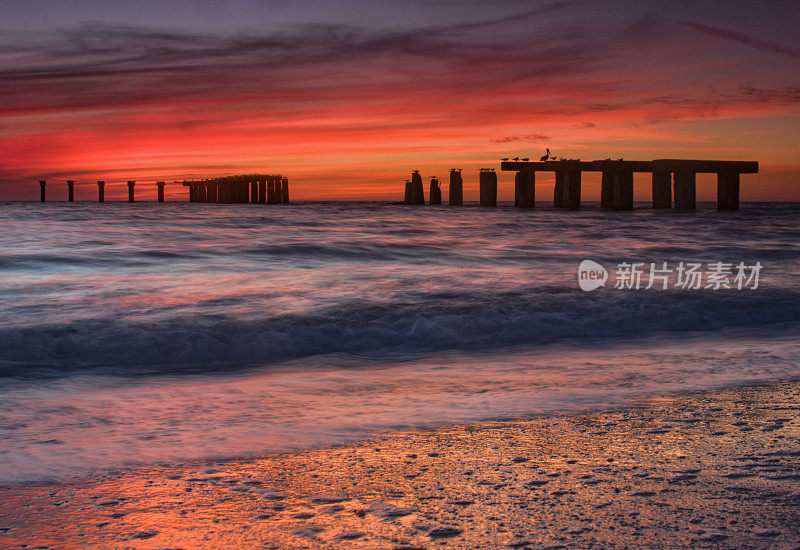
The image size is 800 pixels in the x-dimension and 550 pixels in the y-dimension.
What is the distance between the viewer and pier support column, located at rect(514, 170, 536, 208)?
52.2 m

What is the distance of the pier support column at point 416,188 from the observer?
68300mm

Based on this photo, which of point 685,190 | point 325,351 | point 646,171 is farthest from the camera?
point 646,171

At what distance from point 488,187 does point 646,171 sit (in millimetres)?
13757

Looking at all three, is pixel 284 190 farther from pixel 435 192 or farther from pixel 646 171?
pixel 646 171

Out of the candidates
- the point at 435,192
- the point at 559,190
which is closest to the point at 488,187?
the point at 559,190

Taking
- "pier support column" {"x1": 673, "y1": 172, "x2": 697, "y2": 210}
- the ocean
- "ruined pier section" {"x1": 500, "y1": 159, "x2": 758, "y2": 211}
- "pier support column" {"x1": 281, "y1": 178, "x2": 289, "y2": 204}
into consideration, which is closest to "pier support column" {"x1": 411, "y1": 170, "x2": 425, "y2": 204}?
"ruined pier section" {"x1": 500, "y1": 159, "x2": 758, "y2": 211}

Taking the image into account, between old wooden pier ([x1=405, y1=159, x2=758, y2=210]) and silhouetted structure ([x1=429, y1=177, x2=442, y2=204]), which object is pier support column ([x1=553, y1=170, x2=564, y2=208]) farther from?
silhouetted structure ([x1=429, y1=177, x2=442, y2=204])

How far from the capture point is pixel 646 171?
163 ft

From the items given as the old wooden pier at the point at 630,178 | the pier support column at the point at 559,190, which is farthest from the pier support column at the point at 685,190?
the pier support column at the point at 559,190

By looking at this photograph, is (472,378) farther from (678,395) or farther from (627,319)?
(627,319)

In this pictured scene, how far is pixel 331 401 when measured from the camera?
347 cm

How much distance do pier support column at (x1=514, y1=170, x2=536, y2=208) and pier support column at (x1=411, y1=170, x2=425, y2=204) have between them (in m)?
15.7

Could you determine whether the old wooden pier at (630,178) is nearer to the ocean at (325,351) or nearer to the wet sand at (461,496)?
the ocean at (325,351)

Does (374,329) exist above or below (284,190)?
below
